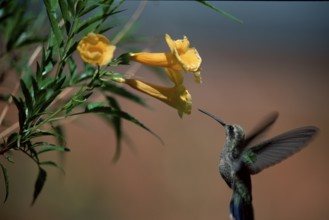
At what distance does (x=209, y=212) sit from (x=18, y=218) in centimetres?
194

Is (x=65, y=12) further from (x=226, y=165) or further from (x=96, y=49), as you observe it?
(x=226, y=165)

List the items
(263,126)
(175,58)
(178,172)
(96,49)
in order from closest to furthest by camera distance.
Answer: (96,49), (175,58), (263,126), (178,172)

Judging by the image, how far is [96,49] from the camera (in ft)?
3.09

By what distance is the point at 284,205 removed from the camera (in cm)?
556

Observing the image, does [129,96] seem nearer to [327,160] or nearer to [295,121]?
[327,160]

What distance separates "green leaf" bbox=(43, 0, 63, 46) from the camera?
3.19 feet

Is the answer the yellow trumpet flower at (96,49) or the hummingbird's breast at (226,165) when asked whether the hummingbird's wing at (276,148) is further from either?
the yellow trumpet flower at (96,49)

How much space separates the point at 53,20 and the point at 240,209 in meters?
0.79

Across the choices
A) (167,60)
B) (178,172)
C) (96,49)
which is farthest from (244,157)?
(178,172)

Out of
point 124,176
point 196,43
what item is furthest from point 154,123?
point 196,43

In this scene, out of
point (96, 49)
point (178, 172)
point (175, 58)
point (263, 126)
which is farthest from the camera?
point (178, 172)

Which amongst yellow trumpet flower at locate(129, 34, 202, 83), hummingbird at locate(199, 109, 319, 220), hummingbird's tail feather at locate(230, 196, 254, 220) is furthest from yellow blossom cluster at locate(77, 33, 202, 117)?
hummingbird's tail feather at locate(230, 196, 254, 220)

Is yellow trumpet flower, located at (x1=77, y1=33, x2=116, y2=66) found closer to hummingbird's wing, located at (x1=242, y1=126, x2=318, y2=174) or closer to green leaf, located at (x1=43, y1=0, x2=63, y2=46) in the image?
green leaf, located at (x1=43, y1=0, x2=63, y2=46)

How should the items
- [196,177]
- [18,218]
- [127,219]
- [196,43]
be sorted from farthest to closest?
[196,43]
[196,177]
[127,219]
[18,218]
